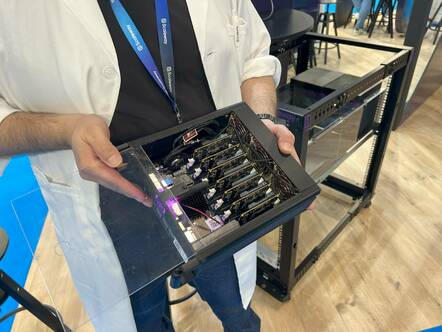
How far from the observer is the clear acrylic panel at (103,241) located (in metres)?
0.53

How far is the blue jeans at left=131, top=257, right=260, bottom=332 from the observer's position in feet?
2.64

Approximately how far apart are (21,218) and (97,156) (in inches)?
11.1

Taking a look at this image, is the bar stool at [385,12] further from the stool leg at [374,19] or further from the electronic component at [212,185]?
the electronic component at [212,185]

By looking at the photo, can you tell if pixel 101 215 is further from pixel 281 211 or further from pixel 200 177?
pixel 281 211

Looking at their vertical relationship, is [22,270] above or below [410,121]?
above

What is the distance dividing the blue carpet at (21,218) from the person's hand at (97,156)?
0.41 feet

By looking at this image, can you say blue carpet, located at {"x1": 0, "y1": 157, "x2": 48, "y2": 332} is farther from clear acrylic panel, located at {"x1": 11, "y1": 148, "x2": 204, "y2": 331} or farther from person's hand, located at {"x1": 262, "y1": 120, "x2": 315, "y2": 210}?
person's hand, located at {"x1": 262, "y1": 120, "x2": 315, "y2": 210}

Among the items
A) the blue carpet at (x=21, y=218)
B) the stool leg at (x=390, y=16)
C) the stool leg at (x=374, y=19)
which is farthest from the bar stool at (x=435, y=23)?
the blue carpet at (x=21, y=218)

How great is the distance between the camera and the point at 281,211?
55cm

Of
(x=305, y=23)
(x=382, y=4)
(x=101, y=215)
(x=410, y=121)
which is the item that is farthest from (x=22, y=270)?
(x=382, y=4)

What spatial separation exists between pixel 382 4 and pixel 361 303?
369cm

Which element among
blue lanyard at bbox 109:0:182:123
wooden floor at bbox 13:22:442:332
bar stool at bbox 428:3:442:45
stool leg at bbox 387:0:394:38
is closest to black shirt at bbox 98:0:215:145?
blue lanyard at bbox 109:0:182:123

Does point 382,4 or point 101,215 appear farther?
point 382,4

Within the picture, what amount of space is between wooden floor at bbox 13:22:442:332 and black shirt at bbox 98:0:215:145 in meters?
0.68
